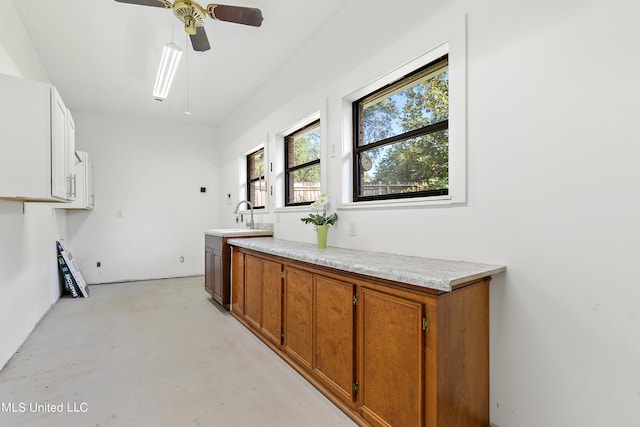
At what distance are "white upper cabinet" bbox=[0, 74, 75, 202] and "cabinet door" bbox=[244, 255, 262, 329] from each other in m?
1.57

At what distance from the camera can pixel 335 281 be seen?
6.08ft

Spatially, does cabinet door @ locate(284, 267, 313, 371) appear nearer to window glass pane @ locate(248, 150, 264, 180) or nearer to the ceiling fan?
the ceiling fan

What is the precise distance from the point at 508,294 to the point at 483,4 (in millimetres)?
1533

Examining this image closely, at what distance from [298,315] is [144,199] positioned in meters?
4.59

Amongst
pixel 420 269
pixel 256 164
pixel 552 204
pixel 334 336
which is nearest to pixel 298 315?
pixel 334 336

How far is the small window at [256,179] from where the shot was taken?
4680 millimetres

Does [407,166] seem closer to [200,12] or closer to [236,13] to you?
[236,13]

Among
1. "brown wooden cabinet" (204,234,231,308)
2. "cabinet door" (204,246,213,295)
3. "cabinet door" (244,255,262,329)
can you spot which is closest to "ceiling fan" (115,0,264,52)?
"cabinet door" (244,255,262,329)

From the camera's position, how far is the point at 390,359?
1.48m

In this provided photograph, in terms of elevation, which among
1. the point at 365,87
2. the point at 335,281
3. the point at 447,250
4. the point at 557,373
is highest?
the point at 365,87

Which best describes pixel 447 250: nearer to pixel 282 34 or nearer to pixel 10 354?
pixel 282 34

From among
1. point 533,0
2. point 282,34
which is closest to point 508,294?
point 533,0

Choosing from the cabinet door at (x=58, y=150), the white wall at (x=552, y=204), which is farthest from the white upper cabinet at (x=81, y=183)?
the white wall at (x=552, y=204)

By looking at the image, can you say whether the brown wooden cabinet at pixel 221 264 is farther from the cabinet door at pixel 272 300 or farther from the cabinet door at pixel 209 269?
the cabinet door at pixel 272 300
